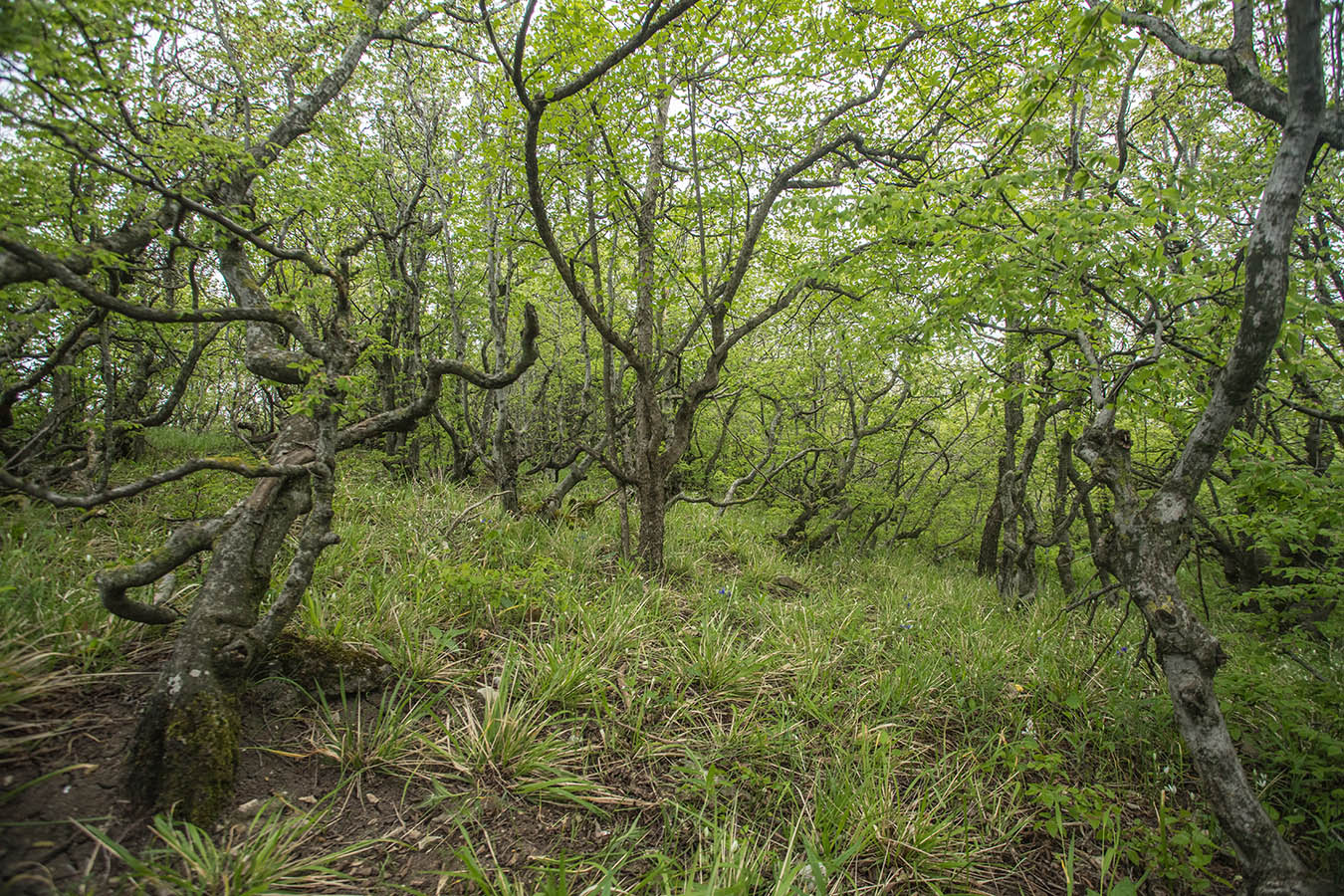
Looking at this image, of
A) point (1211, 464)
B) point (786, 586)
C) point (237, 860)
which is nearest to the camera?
point (237, 860)

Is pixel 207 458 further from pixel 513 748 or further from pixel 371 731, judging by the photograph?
pixel 513 748

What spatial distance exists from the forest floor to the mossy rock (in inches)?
0.5

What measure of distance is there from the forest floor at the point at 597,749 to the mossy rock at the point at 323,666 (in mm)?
13

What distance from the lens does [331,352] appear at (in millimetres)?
2758

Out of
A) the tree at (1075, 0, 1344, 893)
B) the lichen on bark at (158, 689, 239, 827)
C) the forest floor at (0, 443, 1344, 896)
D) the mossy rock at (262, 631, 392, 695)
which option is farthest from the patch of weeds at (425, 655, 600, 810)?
the tree at (1075, 0, 1344, 893)

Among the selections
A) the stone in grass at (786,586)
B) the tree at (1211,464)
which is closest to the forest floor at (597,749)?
the tree at (1211,464)

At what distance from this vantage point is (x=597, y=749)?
8.10ft

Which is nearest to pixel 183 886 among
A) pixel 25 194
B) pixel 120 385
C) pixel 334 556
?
pixel 334 556

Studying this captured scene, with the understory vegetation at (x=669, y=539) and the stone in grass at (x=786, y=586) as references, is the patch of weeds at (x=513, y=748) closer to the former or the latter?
the understory vegetation at (x=669, y=539)

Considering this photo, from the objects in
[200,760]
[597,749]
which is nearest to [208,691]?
[200,760]

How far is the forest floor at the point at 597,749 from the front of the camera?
5.70 ft

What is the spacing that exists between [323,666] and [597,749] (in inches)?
57.1

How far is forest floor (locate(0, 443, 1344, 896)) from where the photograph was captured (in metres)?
1.74

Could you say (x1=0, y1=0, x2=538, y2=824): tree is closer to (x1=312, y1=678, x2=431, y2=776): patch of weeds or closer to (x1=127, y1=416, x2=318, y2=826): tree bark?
(x1=127, y1=416, x2=318, y2=826): tree bark
